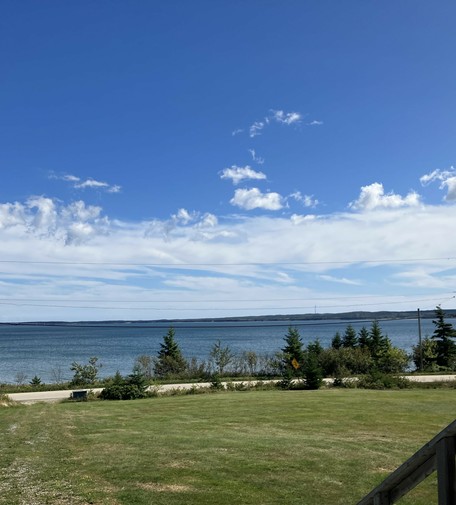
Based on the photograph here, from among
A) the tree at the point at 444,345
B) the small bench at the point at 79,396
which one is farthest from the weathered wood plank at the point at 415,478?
the tree at the point at 444,345

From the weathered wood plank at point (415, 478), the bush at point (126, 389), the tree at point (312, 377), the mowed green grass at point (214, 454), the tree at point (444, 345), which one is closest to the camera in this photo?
the weathered wood plank at point (415, 478)

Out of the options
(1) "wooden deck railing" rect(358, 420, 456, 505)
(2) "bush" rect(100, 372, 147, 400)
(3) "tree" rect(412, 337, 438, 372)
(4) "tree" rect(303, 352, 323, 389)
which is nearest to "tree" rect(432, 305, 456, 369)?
(3) "tree" rect(412, 337, 438, 372)

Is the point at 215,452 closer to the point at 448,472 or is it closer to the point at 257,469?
the point at 257,469

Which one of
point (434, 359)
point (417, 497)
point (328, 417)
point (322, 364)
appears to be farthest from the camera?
point (434, 359)

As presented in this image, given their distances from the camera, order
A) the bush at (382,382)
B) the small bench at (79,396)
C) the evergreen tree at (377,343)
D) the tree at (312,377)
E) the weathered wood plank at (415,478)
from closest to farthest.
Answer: the weathered wood plank at (415,478), the small bench at (79,396), the bush at (382,382), the tree at (312,377), the evergreen tree at (377,343)

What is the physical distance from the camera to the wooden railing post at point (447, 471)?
3.43 m

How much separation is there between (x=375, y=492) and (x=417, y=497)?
4825 millimetres

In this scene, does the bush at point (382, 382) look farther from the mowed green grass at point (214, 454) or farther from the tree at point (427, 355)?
the tree at point (427, 355)

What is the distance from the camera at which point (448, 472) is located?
3.43 meters

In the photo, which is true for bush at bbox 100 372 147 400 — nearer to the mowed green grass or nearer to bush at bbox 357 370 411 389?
the mowed green grass

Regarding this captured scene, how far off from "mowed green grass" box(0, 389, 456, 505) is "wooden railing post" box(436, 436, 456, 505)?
516 cm

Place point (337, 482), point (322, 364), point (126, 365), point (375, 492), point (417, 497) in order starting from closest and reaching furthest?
point (375, 492) < point (417, 497) < point (337, 482) < point (322, 364) < point (126, 365)

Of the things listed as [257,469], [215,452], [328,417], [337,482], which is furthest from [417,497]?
[328,417]

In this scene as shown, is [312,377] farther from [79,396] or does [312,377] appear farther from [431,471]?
[431,471]
